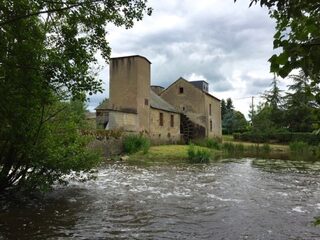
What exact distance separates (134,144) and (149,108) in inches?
276

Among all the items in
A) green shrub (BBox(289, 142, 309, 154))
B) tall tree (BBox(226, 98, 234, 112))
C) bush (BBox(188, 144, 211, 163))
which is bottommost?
bush (BBox(188, 144, 211, 163))

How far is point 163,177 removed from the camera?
1547 centimetres

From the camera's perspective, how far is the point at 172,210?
9.31 metres

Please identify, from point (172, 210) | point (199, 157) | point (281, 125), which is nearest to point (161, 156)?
point (199, 157)

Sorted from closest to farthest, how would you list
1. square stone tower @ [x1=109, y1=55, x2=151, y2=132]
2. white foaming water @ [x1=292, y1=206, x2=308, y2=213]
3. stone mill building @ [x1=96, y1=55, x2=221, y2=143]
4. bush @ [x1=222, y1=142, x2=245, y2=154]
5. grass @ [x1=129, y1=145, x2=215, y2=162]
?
white foaming water @ [x1=292, y1=206, x2=308, y2=213] < grass @ [x1=129, y1=145, x2=215, y2=162] < stone mill building @ [x1=96, y1=55, x2=221, y2=143] < square stone tower @ [x1=109, y1=55, x2=151, y2=132] < bush @ [x1=222, y1=142, x2=245, y2=154]

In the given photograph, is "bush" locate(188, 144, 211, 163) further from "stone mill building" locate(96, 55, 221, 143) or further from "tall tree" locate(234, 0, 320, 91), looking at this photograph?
"tall tree" locate(234, 0, 320, 91)

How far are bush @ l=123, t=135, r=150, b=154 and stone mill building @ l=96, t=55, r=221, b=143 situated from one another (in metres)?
1.89

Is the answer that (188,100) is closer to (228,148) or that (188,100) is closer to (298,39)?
(228,148)

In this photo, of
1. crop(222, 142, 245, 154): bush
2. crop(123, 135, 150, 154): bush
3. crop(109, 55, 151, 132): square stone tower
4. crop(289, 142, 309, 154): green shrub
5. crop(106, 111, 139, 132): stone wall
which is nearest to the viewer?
crop(123, 135, 150, 154): bush

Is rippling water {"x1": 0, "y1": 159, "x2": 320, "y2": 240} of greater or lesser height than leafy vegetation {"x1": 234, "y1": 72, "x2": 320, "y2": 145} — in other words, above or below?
below

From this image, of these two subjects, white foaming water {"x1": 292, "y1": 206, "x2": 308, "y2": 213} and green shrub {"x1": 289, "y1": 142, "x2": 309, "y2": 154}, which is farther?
green shrub {"x1": 289, "y1": 142, "x2": 309, "y2": 154}

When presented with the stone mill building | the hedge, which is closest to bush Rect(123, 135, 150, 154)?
the stone mill building

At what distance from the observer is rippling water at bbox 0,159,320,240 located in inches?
287

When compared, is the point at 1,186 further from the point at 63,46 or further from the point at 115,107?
the point at 115,107
